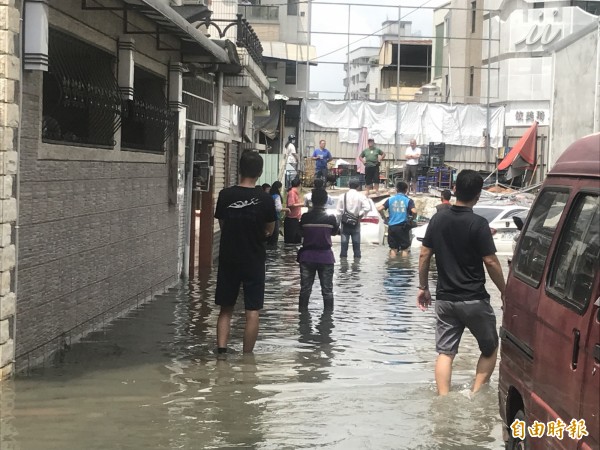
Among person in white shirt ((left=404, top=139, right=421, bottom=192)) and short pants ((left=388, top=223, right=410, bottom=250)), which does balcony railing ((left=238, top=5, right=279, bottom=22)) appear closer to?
person in white shirt ((left=404, top=139, right=421, bottom=192))

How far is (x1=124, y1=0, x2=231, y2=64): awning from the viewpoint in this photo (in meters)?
9.37

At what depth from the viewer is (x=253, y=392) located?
7918 millimetres

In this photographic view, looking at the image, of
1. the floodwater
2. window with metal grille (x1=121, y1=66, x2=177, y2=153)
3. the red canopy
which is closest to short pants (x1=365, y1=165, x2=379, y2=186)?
the red canopy

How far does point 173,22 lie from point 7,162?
11.0 ft

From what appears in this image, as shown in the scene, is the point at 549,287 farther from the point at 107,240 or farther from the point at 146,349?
the point at 107,240

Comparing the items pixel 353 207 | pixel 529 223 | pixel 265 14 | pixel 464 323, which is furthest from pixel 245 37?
pixel 265 14

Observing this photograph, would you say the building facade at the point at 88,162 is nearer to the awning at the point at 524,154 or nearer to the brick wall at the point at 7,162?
the brick wall at the point at 7,162

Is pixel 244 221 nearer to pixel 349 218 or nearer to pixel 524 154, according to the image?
pixel 349 218

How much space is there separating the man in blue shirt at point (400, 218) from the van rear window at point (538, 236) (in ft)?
47.4

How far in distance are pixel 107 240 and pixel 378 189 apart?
2122 centimetres

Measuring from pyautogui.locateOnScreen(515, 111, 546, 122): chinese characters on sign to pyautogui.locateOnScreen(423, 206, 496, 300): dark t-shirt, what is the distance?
30.6 metres

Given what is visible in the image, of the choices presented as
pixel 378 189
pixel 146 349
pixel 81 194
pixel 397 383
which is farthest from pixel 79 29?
pixel 378 189

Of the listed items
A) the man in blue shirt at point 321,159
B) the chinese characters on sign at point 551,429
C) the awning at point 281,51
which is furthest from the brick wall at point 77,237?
the awning at point 281,51

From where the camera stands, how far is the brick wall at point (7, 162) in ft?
24.3
